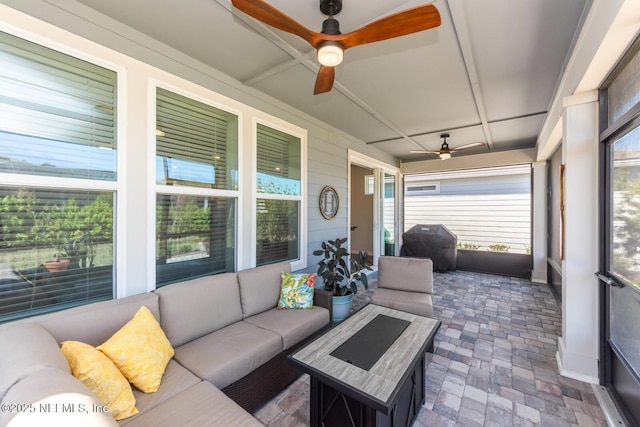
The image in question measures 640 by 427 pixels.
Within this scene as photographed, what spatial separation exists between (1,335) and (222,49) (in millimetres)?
2404

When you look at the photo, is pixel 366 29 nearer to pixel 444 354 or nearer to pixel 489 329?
pixel 444 354

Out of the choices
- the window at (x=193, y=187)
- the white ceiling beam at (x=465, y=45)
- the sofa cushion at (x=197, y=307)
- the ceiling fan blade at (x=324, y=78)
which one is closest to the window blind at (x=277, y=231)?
the window at (x=193, y=187)

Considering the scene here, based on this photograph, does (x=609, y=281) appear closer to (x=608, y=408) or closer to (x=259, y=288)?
(x=608, y=408)

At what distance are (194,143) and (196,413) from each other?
216 cm

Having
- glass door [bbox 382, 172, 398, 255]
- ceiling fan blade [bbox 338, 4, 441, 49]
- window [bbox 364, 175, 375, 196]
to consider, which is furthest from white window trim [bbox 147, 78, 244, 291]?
window [bbox 364, 175, 375, 196]

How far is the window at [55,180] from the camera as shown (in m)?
1.60

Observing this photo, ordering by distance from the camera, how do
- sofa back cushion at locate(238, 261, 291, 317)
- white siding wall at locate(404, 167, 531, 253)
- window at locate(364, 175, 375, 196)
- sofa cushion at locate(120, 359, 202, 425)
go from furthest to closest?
window at locate(364, 175, 375, 196)
white siding wall at locate(404, 167, 531, 253)
sofa back cushion at locate(238, 261, 291, 317)
sofa cushion at locate(120, 359, 202, 425)

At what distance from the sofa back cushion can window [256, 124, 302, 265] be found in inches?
15.1

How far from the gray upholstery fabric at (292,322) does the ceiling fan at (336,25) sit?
2105 mm

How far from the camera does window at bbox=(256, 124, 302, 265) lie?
313 centimetres

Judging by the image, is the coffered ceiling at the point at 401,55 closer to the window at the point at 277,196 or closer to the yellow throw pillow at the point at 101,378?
the window at the point at 277,196

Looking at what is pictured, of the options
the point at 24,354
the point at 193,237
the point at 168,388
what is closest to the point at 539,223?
the point at 193,237

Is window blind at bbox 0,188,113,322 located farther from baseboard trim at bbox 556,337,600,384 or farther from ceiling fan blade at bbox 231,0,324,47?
baseboard trim at bbox 556,337,600,384

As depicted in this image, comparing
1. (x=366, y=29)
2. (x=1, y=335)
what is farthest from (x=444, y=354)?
(x=1, y=335)
